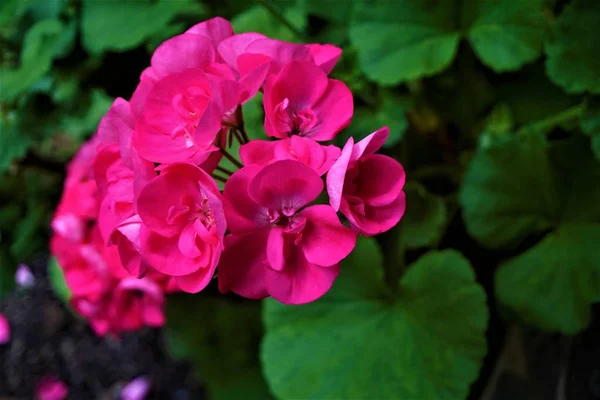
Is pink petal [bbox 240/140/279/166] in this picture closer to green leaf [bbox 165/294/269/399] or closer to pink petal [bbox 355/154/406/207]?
pink petal [bbox 355/154/406/207]

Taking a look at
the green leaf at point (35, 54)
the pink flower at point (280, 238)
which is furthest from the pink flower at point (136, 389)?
the pink flower at point (280, 238)

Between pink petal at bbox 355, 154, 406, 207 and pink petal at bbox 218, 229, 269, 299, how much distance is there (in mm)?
95

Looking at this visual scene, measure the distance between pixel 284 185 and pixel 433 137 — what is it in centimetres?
64

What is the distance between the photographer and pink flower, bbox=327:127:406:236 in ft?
1.59

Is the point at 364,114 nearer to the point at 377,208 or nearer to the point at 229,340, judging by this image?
the point at 377,208

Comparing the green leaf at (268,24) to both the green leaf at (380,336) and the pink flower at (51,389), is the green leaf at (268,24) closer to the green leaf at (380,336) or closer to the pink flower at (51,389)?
the green leaf at (380,336)

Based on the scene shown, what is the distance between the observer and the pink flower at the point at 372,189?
0.48 m

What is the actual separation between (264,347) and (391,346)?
19 cm

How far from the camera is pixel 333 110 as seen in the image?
0.54 meters

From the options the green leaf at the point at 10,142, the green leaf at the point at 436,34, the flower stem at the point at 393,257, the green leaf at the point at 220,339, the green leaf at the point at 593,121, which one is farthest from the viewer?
the green leaf at the point at 220,339

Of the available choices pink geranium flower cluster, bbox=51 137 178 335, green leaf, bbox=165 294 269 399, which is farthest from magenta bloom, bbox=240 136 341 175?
green leaf, bbox=165 294 269 399

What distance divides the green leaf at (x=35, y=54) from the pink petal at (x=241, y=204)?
0.65 metres

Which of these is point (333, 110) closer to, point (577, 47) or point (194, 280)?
point (194, 280)

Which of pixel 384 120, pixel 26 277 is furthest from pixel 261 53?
pixel 26 277
